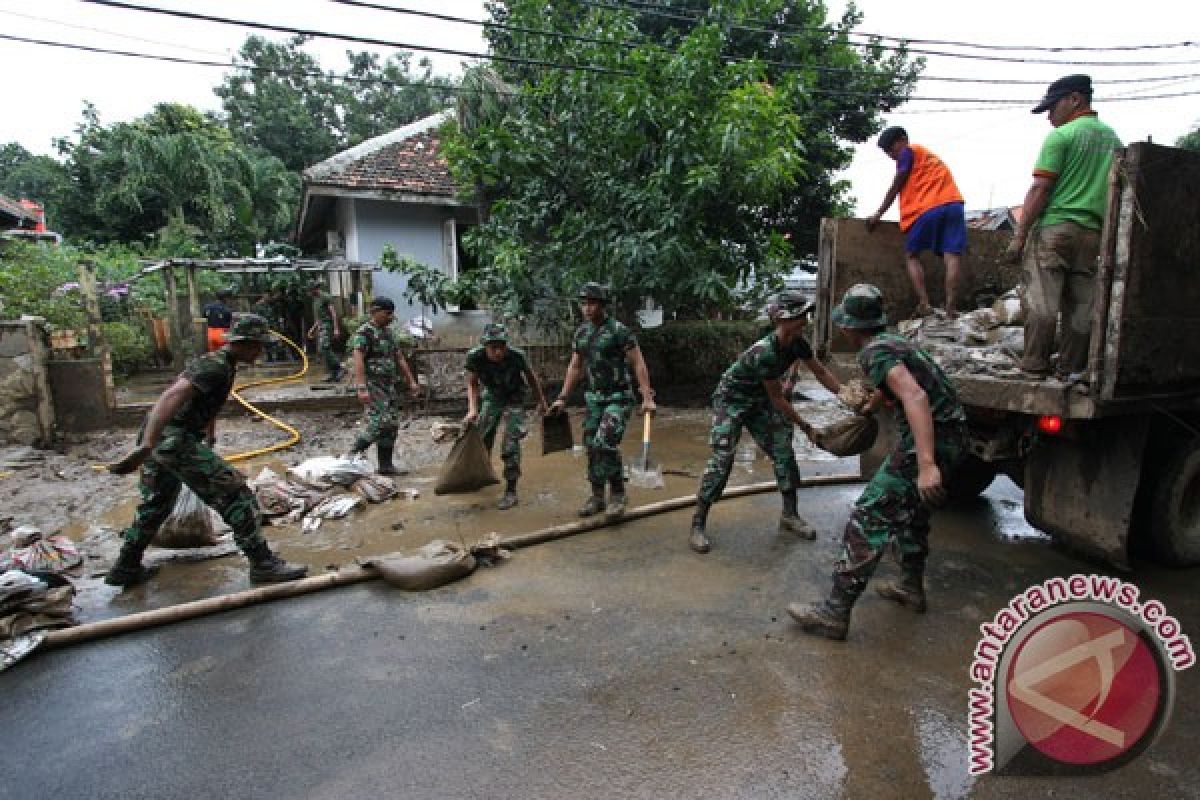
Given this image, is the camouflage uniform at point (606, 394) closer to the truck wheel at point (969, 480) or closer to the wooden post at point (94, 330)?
the truck wheel at point (969, 480)

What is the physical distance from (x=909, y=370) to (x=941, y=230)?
240 cm

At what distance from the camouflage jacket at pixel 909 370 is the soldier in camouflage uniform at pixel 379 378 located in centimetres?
448

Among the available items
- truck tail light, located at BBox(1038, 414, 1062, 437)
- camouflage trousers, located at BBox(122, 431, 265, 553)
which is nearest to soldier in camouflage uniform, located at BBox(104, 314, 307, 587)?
camouflage trousers, located at BBox(122, 431, 265, 553)

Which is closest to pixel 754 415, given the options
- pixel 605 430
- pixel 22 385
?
pixel 605 430

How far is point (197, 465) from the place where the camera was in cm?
356

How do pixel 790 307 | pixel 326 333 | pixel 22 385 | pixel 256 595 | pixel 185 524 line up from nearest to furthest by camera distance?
pixel 256 595
pixel 790 307
pixel 185 524
pixel 22 385
pixel 326 333

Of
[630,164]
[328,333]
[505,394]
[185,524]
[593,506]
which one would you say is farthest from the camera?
[328,333]

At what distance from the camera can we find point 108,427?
7.60 meters

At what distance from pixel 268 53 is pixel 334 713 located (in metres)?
42.3

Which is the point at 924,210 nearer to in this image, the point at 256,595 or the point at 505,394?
the point at 505,394

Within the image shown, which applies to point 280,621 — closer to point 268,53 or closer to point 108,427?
point 108,427

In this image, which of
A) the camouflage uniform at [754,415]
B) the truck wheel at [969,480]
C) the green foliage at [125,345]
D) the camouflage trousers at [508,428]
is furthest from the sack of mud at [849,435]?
the green foliage at [125,345]

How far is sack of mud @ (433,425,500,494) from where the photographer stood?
196 inches

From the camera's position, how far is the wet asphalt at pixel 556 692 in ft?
7.28
